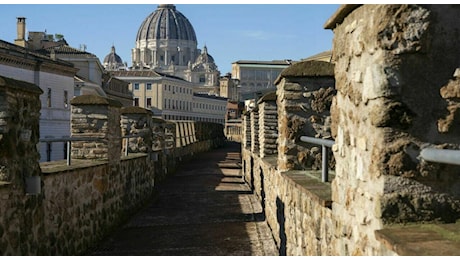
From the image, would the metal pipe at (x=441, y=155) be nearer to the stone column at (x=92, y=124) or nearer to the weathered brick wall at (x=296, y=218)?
the weathered brick wall at (x=296, y=218)

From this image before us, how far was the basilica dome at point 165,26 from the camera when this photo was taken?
162 metres

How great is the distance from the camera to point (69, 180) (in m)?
8.36

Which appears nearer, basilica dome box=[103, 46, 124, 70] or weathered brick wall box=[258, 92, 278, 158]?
weathered brick wall box=[258, 92, 278, 158]

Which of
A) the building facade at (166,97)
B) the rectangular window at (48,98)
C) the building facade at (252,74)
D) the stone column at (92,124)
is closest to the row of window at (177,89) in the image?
the building facade at (166,97)

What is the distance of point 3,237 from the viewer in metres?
5.61

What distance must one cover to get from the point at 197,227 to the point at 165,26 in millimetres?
154606

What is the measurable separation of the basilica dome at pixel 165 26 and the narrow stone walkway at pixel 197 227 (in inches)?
5851

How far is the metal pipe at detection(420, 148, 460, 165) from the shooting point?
2.68 meters

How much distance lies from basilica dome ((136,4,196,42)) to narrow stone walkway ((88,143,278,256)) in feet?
488

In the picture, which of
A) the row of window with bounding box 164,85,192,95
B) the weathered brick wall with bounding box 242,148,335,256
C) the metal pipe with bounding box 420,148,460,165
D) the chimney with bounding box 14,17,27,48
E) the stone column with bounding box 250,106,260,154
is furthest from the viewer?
the row of window with bounding box 164,85,192,95

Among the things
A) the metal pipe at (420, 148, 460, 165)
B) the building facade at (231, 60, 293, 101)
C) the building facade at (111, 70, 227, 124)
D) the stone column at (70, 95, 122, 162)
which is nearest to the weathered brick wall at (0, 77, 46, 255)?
the stone column at (70, 95, 122, 162)

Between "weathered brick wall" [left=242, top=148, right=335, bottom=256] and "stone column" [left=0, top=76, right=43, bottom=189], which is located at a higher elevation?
"stone column" [left=0, top=76, right=43, bottom=189]

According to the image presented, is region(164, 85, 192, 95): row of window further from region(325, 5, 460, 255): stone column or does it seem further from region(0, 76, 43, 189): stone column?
region(325, 5, 460, 255): stone column

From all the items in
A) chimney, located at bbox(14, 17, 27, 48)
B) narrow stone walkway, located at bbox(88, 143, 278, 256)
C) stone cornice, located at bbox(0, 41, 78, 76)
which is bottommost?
narrow stone walkway, located at bbox(88, 143, 278, 256)
